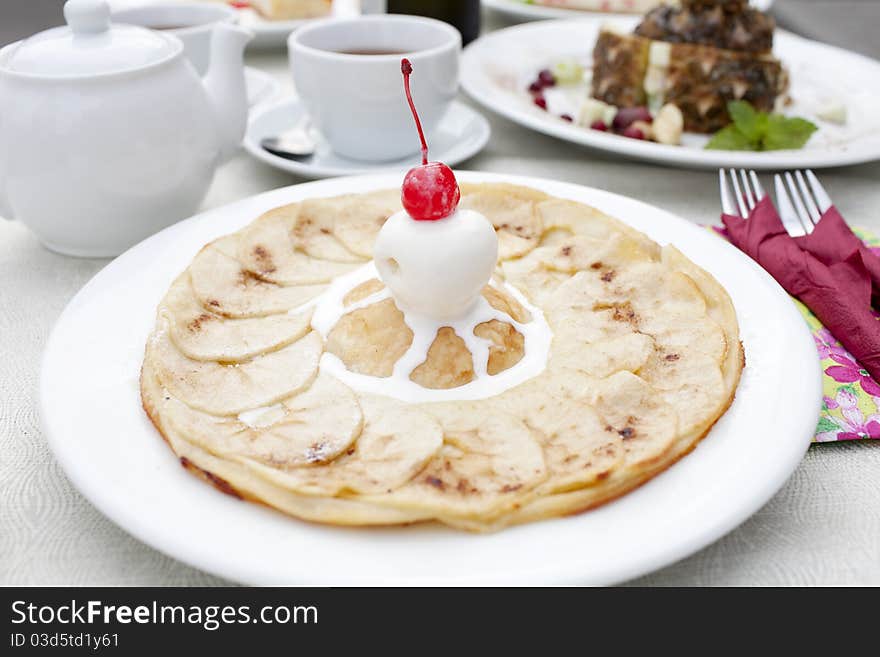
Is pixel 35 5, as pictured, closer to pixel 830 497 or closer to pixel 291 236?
pixel 291 236

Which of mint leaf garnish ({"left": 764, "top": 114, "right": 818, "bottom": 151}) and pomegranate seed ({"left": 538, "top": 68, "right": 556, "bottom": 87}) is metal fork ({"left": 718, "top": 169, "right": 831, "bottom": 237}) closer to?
mint leaf garnish ({"left": 764, "top": 114, "right": 818, "bottom": 151})

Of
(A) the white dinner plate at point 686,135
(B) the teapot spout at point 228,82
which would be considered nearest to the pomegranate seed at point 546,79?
(A) the white dinner plate at point 686,135

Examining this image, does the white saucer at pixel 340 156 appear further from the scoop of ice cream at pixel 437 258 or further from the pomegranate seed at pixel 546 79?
the scoop of ice cream at pixel 437 258

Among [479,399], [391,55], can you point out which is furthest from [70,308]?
[391,55]

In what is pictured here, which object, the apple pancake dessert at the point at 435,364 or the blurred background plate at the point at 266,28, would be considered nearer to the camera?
the apple pancake dessert at the point at 435,364

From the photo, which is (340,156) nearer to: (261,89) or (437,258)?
(261,89)

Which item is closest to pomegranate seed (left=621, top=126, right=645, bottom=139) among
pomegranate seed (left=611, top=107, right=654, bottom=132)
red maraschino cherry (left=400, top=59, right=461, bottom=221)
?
pomegranate seed (left=611, top=107, right=654, bottom=132)
